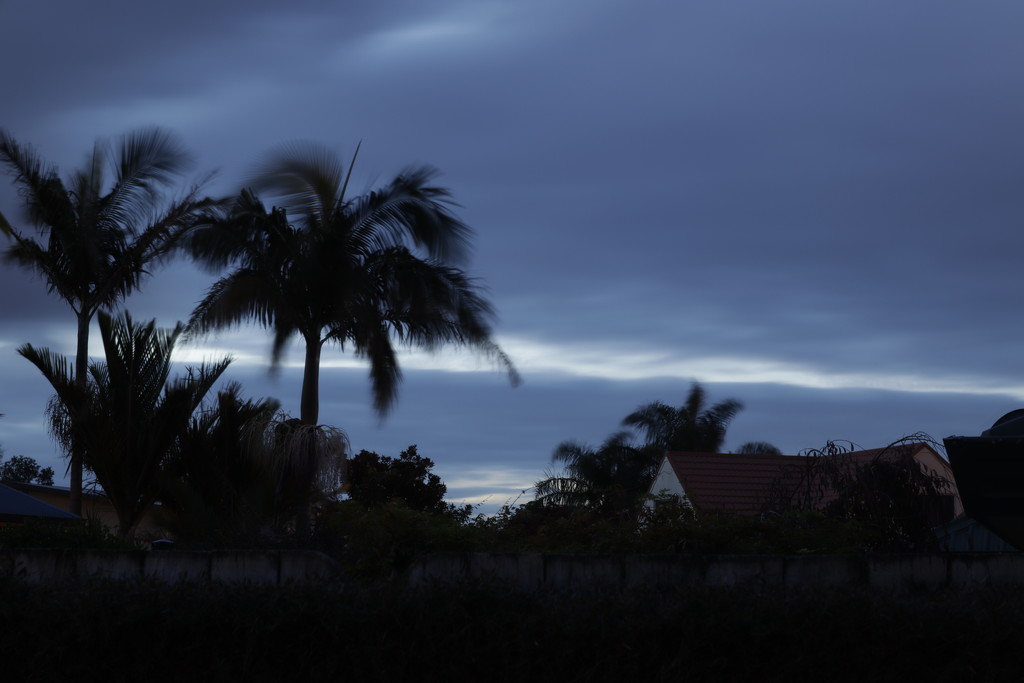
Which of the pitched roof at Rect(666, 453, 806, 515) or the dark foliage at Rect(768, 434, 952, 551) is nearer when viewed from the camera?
the dark foliage at Rect(768, 434, 952, 551)

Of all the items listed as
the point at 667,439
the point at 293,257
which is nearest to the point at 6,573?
the point at 293,257

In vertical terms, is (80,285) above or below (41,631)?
above

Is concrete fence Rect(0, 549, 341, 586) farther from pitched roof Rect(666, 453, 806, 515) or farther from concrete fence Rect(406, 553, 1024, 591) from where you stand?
pitched roof Rect(666, 453, 806, 515)

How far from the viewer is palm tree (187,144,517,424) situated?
18.0 metres

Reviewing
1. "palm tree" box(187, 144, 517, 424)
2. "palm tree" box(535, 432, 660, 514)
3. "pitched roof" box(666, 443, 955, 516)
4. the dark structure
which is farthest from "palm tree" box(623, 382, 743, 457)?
the dark structure

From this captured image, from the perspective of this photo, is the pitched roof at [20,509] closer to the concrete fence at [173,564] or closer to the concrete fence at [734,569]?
the concrete fence at [173,564]

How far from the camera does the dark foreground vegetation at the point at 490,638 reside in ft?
16.1

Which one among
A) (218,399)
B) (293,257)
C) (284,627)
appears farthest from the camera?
(293,257)

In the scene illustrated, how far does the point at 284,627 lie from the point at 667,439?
106ft

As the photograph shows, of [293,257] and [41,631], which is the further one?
[293,257]

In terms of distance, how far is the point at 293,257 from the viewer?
60.0 feet

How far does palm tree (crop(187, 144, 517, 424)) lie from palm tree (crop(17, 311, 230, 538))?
3.02 meters

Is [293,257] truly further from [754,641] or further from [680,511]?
[754,641]

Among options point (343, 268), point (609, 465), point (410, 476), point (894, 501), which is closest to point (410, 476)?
point (410, 476)
